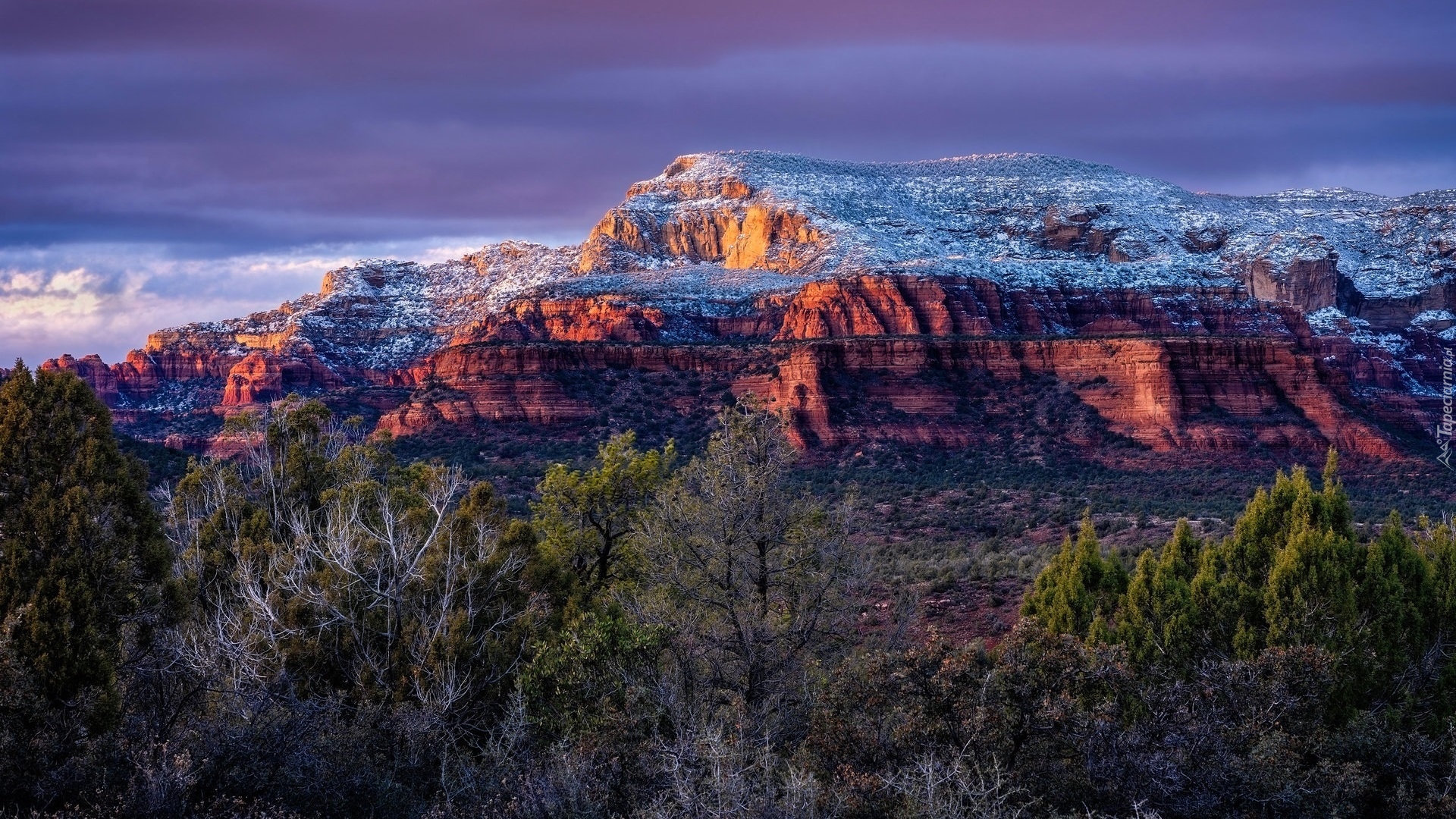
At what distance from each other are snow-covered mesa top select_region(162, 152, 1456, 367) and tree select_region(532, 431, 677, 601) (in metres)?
82.6

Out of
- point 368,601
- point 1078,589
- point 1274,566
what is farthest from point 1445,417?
point 368,601

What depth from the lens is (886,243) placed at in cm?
11625

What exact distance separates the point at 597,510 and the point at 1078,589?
959 centimetres

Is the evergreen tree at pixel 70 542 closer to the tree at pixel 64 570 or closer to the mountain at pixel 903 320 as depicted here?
the tree at pixel 64 570

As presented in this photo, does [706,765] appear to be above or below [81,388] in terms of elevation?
below

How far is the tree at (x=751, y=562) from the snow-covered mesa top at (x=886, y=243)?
87.6 meters

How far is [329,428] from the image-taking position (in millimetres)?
28938

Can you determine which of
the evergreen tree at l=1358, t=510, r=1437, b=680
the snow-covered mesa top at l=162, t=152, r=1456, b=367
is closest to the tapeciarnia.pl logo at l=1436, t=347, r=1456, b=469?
the snow-covered mesa top at l=162, t=152, r=1456, b=367

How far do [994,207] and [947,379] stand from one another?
178ft

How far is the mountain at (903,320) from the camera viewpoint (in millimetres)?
80188

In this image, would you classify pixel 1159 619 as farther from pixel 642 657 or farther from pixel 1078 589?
pixel 642 657

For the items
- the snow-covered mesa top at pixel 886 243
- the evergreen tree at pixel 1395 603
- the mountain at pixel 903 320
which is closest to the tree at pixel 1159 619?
the evergreen tree at pixel 1395 603

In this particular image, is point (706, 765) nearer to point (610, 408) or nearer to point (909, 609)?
point (909, 609)

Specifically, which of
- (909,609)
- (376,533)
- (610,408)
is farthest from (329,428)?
(610,408)
